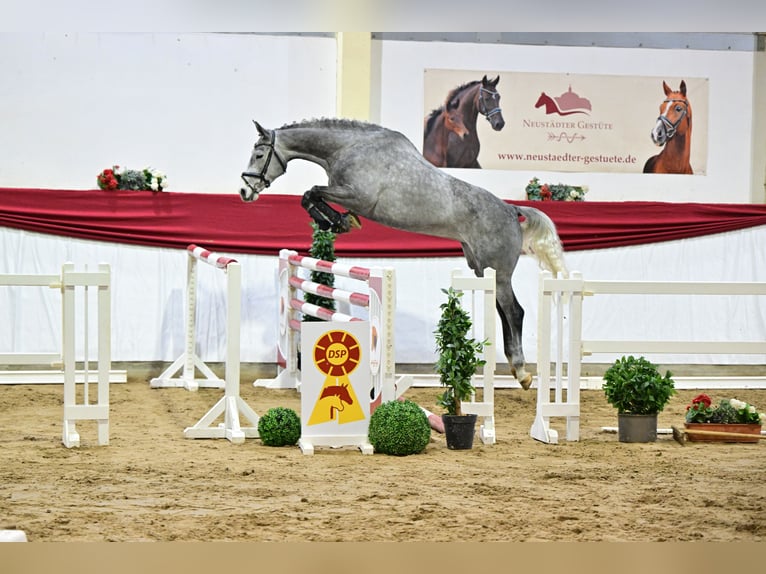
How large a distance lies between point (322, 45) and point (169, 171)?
178 centimetres

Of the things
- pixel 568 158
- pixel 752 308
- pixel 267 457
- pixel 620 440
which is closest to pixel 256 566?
pixel 267 457

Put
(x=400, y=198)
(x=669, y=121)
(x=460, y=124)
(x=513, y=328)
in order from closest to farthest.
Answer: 1. (x=400, y=198)
2. (x=513, y=328)
3. (x=460, y=124)
4. (x=669, y=121)

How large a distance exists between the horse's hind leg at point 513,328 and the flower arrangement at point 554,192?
2.22 meters

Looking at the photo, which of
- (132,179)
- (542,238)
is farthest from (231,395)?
(132,179)

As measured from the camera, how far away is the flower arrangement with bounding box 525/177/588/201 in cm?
833

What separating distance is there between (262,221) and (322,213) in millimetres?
1900

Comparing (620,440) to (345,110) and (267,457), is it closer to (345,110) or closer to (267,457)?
(267,457)

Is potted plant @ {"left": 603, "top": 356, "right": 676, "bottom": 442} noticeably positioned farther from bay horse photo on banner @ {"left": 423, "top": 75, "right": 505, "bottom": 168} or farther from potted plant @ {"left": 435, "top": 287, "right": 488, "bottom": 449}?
bay horse photo on banner @ {"left": 423, "top": 75, "right": 505, "bottom": 168}

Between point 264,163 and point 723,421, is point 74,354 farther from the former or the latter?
point 723,421

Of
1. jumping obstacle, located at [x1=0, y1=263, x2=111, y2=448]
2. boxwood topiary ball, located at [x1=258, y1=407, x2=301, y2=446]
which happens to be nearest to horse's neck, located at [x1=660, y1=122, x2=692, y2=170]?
boxwood topiary ball, located at [x1=258, y1=407, x2=301, y2=446]

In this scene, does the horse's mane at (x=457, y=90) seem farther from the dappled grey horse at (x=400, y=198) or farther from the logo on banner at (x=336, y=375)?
the logo on banner at (x=336, y=375)

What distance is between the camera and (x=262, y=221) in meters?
7.61

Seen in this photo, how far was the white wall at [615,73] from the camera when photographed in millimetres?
8625

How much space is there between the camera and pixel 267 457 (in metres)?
4.34
